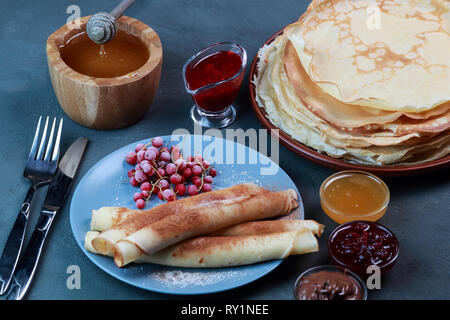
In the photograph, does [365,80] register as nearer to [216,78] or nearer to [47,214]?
[216,78]

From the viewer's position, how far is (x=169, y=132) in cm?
230

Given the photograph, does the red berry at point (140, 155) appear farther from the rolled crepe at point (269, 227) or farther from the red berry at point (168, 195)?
the rolled crepe at point (269, 227)

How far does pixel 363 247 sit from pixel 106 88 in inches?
39.4

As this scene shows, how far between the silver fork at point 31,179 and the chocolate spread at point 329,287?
32.9 inches

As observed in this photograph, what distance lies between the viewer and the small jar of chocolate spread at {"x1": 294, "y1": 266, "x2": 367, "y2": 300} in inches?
66.3

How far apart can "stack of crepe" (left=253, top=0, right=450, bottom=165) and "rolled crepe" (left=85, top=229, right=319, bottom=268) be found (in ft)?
1.42

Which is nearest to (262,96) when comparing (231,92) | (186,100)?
(231,92)

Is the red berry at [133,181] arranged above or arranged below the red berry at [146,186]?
below

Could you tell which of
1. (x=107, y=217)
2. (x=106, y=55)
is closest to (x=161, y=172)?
(x=107, y=217)

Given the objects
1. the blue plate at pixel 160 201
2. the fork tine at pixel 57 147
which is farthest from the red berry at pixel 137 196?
the fork tine at pixel 57 147

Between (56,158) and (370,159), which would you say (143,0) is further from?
(370,159)

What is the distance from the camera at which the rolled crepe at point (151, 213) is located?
5.78 ft

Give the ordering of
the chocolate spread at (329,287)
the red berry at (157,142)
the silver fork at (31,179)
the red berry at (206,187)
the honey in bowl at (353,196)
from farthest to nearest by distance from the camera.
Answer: the red berry at (157,142), the red berry at (206,187), the honey in bowl at (353,196), the silver fork at (31,179), the chocolate spread at (329,287)

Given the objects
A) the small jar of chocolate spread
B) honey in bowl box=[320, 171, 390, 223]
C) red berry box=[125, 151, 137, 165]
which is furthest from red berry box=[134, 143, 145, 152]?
the small jar of chocolate spread
